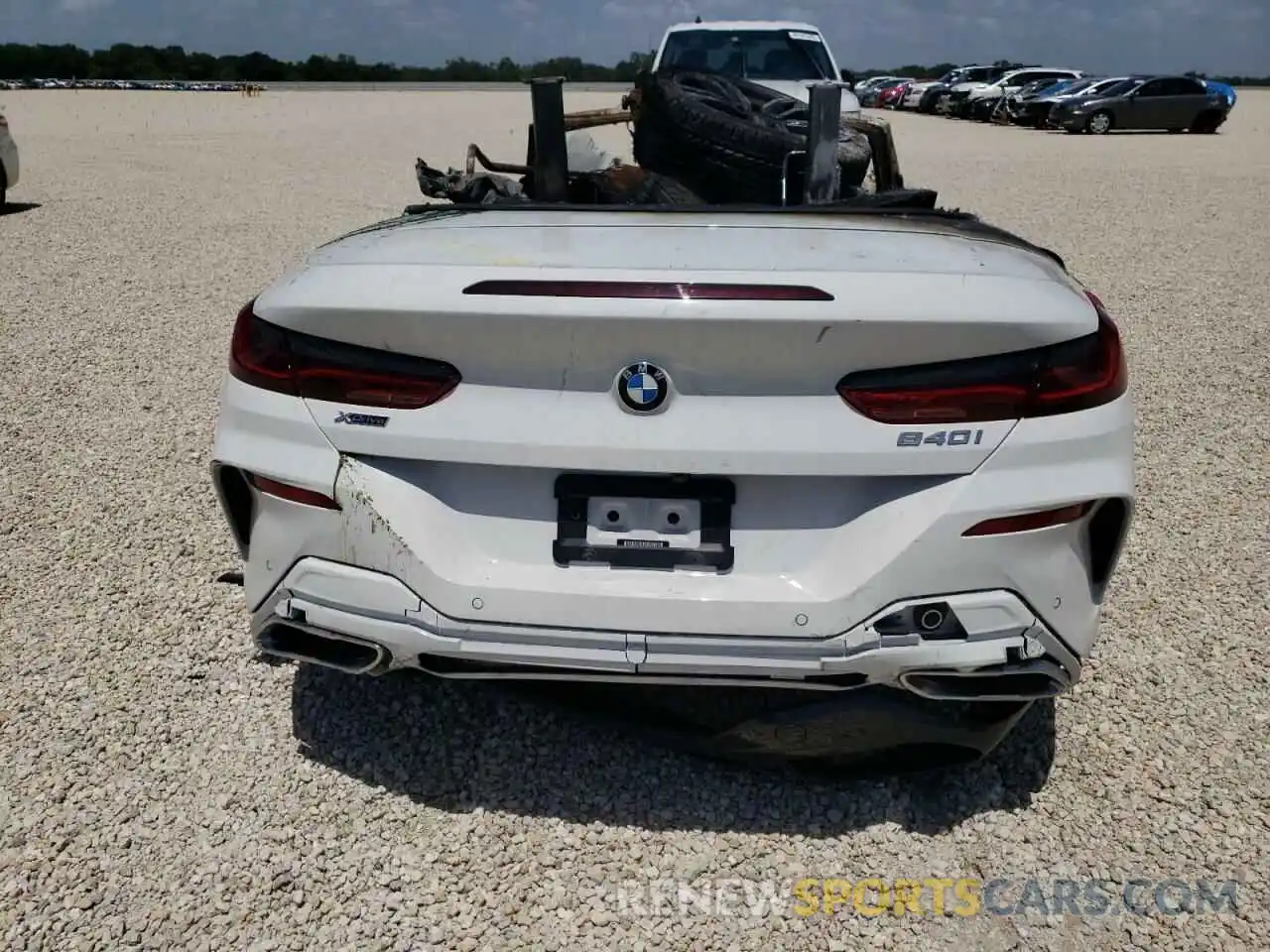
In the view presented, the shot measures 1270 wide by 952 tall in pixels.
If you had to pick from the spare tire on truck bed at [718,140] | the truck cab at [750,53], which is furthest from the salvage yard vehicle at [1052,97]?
the spare tire on truck bed at [718,140]

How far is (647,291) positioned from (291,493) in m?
0.87

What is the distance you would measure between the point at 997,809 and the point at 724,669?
944 millimetres

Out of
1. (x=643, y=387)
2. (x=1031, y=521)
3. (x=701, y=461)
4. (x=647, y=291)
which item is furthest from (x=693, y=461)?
(x=1031, y=521)

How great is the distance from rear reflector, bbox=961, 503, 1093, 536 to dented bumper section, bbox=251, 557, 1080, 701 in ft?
0.44

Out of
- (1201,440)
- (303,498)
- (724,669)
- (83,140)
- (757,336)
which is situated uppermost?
(757,336)

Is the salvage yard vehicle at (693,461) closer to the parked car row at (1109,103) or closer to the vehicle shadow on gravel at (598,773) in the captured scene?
the vehicle shadow on gravel at (598,773)

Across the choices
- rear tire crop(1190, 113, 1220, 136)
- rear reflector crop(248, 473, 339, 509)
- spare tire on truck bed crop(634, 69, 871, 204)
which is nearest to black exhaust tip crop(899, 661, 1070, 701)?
rear reflector crop(248, 473, 339, 509)

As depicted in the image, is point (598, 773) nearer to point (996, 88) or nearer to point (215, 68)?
point (996, 88)

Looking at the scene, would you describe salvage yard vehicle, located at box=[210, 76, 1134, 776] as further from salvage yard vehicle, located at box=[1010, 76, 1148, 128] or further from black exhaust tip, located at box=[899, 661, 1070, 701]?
salvage yard vehicle, located at box=[1010, 76, 1148, 128]

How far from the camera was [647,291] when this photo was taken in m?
1.95

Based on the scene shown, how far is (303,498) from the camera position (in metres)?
2.12

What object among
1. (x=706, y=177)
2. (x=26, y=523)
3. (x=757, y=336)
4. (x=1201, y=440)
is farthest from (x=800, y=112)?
(x=26, y=523)

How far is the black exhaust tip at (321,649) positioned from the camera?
2.16 meters

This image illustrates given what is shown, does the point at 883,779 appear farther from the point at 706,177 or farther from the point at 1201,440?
the point at 1201,440
